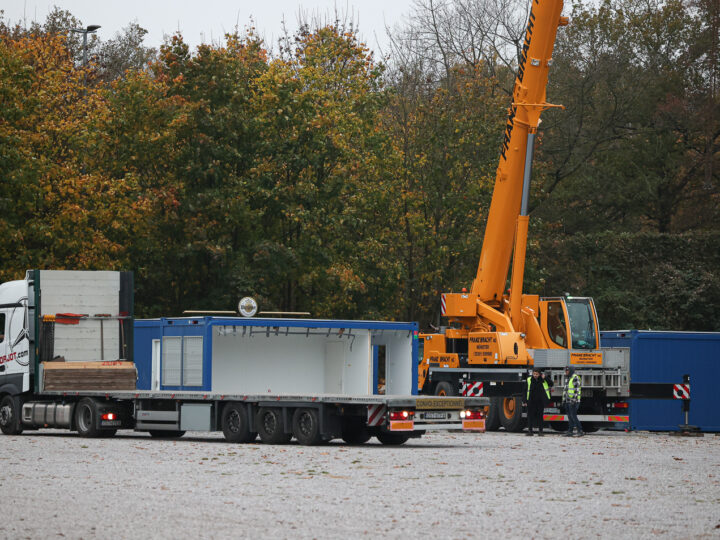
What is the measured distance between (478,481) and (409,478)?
0.93 meters

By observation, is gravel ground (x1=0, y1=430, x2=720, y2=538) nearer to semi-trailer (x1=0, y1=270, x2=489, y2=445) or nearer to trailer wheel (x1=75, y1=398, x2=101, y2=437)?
semi-trailer (x1=0, y1=270, x2=489, y2=445)

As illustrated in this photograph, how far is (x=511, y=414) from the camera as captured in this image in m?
31.2

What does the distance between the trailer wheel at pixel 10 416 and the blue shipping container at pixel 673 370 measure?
14327mm

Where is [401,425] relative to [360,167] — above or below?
below

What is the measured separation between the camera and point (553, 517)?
42.9 ft

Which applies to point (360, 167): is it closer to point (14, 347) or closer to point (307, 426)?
point (14, 347)

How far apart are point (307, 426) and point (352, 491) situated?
871 centimetres

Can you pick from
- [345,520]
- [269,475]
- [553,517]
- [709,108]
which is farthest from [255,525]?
[709,108]

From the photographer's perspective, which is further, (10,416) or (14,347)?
(10,416)

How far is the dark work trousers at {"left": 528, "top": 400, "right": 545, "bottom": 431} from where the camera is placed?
29.4m

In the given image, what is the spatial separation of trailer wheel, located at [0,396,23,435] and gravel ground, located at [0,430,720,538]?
3672 millimetres

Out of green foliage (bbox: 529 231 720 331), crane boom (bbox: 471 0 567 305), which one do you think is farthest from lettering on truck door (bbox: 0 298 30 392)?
green foliage (bbox: 529 231 720 331)

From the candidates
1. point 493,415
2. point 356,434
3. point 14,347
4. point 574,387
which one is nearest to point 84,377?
point 14,347

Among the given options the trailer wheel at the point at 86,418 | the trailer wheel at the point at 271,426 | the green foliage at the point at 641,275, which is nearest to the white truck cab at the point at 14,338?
the trailer wheel at the point at 86,418
